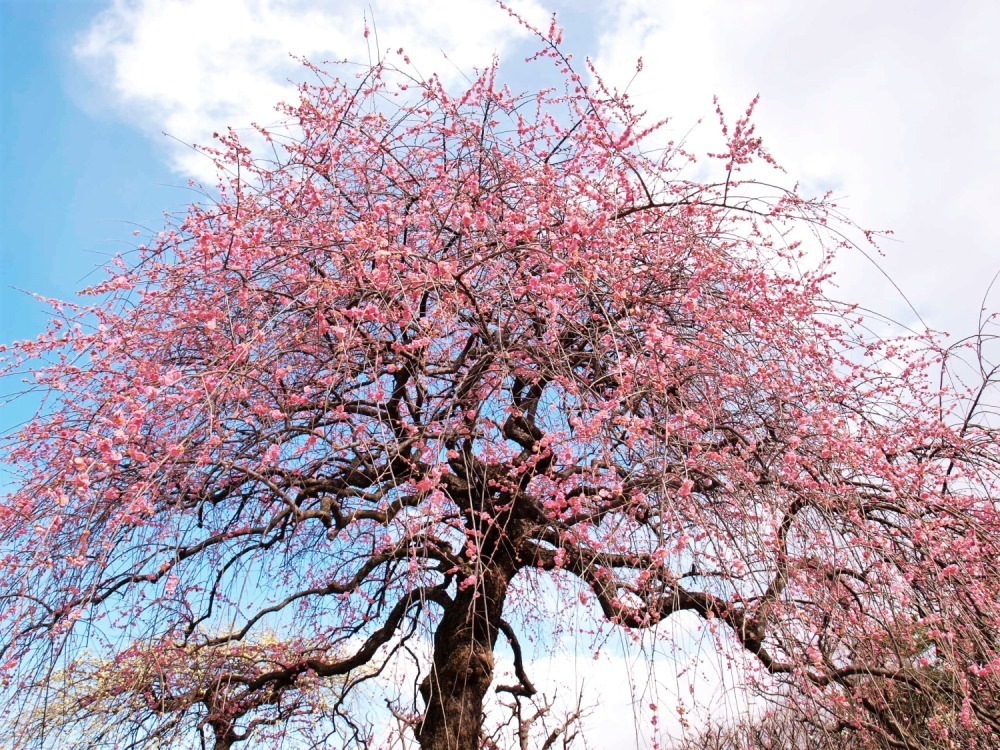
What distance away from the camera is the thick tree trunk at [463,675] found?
4211mm

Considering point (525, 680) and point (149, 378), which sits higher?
point (149, 378)

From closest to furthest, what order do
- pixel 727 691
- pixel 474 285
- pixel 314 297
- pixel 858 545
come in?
1. pixel 727 691
2. pixel 858 545
3. pixel 314 297
4. pixel 474 285

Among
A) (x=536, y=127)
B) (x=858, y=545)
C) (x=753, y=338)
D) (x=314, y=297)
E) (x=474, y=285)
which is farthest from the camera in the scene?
(x=536, y=127)

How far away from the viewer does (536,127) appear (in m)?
4.84

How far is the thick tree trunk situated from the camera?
13.8 feet

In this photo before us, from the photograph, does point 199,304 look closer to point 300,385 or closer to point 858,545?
point 300,385

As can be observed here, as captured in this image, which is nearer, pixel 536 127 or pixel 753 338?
pixel 753 338

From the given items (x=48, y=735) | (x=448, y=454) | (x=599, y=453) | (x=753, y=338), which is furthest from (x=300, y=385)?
(x=753, y=338)

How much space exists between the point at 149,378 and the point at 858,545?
3.10 metres

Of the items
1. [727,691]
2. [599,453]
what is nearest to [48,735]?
[599,453]

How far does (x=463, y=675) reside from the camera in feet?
14.0

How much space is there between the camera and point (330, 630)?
17.1ft

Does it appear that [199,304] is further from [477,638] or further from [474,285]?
[477,638]

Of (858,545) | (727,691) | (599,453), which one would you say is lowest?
(727,691)
